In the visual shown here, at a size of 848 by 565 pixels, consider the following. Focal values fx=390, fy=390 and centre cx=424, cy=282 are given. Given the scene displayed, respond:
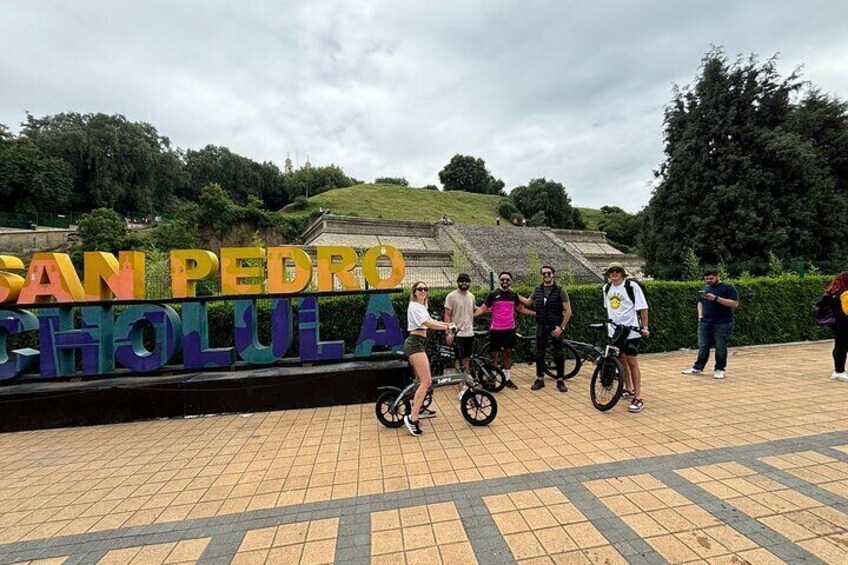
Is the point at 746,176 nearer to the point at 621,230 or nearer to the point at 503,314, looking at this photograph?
the point at 503,314

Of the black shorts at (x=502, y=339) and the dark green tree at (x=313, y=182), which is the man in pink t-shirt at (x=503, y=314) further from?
the dark green tree at (x=313, y=182)

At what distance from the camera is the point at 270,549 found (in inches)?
102

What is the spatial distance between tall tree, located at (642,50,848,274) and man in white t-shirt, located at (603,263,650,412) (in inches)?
699

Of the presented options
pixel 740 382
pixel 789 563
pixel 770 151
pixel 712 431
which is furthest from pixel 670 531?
pixel 770 151

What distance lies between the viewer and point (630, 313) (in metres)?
4.87

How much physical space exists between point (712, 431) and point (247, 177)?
192ft

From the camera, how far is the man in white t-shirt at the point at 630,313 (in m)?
4.86

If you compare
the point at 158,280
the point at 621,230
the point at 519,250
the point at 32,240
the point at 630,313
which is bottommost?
the point at 630,313

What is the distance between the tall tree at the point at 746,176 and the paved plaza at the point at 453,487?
1748 centimetres

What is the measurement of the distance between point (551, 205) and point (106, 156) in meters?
49.1

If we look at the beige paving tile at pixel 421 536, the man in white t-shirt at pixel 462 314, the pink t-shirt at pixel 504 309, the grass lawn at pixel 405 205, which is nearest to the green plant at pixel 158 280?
the man in white t-shirt at pixel 462 314

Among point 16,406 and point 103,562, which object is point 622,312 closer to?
point 103,562

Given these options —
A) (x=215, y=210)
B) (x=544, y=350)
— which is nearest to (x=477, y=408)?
(x=544, y=350)

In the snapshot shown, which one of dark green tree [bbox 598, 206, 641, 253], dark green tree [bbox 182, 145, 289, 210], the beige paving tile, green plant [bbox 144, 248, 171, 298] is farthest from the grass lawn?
the beige paving tile
